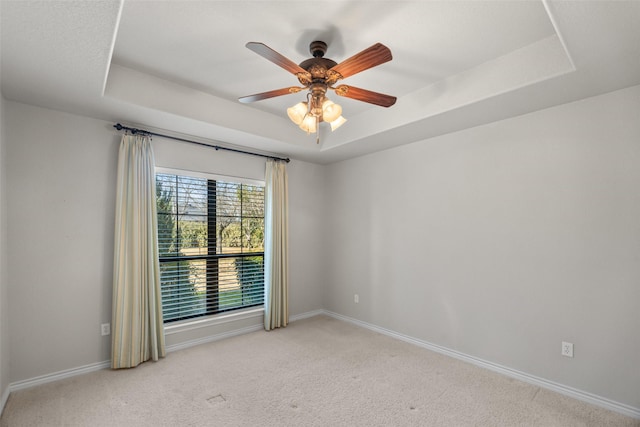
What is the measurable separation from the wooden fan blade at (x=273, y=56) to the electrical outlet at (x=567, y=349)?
9.68 ft

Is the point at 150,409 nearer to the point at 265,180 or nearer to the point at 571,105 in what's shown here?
the point at 265,180

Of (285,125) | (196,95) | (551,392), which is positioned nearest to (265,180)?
(285,125)

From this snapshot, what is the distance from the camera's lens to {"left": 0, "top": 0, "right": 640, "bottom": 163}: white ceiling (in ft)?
5.54

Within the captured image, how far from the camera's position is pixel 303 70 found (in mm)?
2049

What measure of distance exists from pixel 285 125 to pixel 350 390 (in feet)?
9.44

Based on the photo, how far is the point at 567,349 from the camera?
2535 millimetres

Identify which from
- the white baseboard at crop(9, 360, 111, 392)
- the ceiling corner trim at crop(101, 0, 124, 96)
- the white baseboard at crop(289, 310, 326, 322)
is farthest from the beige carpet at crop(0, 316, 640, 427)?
the ceiling corner trim at crop(101, 0, 124, 96)

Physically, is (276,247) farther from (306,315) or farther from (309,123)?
(309,123)

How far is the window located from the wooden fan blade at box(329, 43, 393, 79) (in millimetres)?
2294

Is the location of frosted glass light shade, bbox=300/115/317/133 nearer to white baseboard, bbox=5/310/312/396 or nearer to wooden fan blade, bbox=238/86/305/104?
wooden fan blade, bbox=238/86/305/104

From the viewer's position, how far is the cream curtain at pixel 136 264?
9.61 feet

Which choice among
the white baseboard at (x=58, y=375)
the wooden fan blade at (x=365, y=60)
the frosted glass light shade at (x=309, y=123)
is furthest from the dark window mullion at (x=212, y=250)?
the wooden fan blade at (x=365, y=60)

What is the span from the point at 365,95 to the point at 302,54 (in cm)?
60

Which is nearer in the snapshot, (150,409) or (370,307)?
(150,409)
